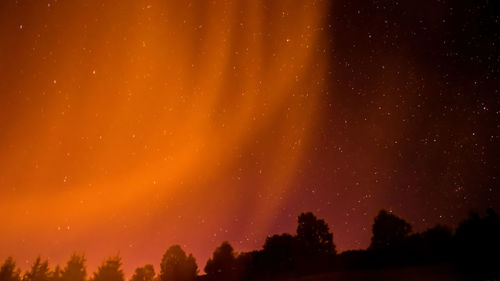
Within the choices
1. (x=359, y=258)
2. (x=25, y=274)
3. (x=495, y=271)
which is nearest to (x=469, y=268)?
(x=495, y=271)

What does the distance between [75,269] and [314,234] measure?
37.0m

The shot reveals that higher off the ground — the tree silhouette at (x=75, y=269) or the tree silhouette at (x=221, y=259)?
the tree silhouette at (x=75, y=269)

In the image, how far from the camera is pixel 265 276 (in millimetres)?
32938

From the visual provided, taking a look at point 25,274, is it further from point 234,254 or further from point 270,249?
point 270,249

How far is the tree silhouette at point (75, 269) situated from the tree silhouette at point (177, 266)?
13.7m

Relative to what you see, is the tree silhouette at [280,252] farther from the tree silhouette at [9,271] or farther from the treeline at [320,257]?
the tree silhouette at [9,271]

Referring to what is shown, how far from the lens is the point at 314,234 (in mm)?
42625

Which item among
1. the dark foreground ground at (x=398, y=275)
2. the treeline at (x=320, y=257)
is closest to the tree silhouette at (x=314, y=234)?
the treeline at (x=320, y=257)

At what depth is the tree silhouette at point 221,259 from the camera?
46119 millimetres

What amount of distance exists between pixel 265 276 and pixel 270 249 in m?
3.28

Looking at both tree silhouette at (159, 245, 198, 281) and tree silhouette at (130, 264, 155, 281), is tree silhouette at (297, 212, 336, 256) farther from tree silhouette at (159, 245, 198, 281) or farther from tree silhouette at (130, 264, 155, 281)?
tree silhouette at (130, 264, 155, 281)

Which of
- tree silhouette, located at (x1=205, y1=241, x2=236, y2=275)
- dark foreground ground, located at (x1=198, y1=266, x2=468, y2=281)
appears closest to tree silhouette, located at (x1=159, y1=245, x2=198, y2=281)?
tree silhouette, located at (x1=205, y1=241, x2=236, y2=275)

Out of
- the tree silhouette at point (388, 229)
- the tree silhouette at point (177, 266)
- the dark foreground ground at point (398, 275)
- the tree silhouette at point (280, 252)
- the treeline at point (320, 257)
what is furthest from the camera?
the tree silhouette at point (177, 266)

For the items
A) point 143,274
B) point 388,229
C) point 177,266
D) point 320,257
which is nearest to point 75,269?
point 143,274
